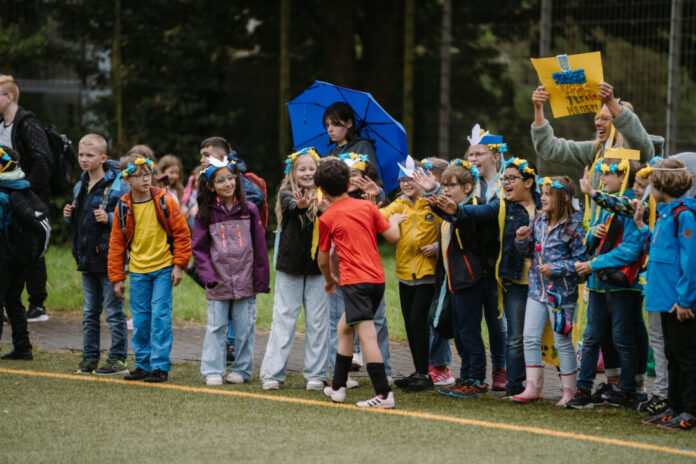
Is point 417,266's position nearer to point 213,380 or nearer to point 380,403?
point 380,403

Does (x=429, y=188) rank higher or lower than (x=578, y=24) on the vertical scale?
lower

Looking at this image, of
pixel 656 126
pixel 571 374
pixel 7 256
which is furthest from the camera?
pixel 656 126

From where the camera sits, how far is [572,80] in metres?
7.16

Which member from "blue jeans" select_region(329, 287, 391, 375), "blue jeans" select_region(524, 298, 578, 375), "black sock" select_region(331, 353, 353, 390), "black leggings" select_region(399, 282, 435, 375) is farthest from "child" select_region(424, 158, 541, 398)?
"black sock" select_region(331, 353, 353, 390)

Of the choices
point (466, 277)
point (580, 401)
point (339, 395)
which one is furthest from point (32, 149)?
point (580, 401)

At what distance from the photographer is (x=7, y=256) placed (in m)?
8.38

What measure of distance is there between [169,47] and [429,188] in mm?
11387

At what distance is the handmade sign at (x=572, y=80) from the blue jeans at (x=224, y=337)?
2.75 m

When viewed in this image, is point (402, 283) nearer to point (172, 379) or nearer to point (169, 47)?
point (172, 379)

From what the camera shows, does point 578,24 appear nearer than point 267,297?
No

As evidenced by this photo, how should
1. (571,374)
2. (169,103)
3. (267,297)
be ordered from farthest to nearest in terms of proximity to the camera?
(169,103) < (267,297) < (571,374)

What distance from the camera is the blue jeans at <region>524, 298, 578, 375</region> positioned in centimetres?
676

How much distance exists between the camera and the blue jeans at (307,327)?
289 inches

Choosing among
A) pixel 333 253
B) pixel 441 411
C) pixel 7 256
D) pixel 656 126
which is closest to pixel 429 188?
pixel 333 253
